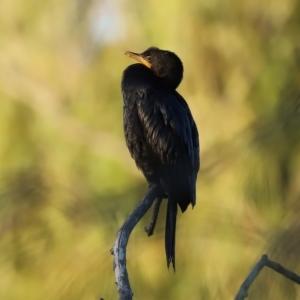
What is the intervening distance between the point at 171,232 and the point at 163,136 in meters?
0.28

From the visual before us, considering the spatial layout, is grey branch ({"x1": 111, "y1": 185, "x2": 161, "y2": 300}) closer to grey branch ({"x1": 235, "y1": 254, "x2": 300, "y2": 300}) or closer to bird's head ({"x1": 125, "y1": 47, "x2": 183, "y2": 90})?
grey branch ({"x1": 235, "y1": 254, "x2": 300, "y2": 300})

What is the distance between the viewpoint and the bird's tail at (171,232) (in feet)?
5.00

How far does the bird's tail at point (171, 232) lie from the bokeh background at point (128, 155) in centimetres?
36

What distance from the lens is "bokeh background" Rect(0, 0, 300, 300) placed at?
2221 mm

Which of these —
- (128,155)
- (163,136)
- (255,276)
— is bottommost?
(255,276)

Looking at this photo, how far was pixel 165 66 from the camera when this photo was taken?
75.6 inches

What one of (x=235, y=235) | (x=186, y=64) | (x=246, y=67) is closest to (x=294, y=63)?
(x=246, y=67)

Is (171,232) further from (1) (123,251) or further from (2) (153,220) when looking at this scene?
(1) (123,251)

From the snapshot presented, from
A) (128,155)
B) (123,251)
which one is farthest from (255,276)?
(128,155)

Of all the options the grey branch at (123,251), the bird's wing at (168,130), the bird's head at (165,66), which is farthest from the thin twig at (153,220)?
the bird's head at (165,66)

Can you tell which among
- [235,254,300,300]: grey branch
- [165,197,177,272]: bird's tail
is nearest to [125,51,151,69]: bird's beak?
[165,197,177,272]: bird's tail

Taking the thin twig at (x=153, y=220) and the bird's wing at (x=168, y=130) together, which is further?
the bird's wing at (x=168, y=130)

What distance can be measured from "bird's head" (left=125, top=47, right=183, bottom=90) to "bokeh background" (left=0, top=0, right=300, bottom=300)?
15.5 inches

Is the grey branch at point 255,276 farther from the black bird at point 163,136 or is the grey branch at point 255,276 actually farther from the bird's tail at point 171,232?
the black bird at point 163,136
